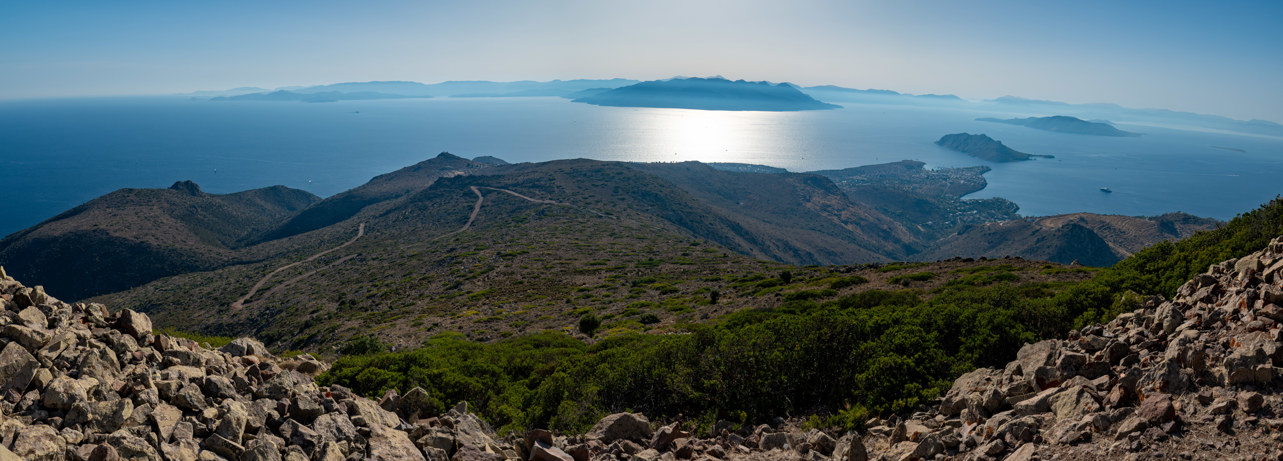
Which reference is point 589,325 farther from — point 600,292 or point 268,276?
point 268,276

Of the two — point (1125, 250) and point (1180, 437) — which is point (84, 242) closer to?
point (1180, 437)

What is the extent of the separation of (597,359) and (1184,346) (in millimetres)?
14710

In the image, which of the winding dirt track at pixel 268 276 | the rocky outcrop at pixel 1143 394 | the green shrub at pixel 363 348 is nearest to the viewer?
the rocky outcrop at pixel 1143 394

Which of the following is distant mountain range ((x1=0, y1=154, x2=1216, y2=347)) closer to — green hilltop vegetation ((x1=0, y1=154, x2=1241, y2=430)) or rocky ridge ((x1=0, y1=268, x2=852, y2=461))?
green hilltop vegetation ((x1=0, y1=154, x2=1241, y2=430))

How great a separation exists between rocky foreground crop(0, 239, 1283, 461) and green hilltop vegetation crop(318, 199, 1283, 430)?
120cm

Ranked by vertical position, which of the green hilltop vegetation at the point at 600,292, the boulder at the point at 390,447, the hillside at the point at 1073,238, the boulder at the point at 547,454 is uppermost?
the boulder at the point at 390,447

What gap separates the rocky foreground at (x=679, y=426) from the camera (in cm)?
741

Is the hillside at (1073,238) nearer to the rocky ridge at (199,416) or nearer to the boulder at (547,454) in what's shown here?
the rocky ridge at (199,416)

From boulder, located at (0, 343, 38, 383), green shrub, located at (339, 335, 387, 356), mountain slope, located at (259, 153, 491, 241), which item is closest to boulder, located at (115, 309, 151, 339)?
boulder, located at (0, 343, 38, 383)

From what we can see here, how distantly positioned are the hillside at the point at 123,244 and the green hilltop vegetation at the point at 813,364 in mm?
97850

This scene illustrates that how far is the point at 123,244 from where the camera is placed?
95.3 m

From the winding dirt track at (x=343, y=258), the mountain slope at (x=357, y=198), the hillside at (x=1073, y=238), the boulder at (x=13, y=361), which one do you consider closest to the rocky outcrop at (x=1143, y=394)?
the boulder at (x=13, y=361)

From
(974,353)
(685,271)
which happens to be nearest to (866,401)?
(974,353)

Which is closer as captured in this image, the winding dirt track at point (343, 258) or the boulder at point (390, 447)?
the boulder at point (390, 447)
